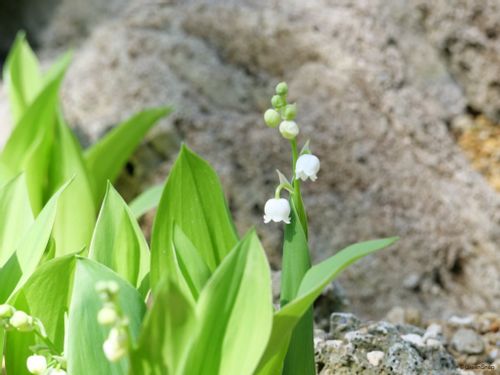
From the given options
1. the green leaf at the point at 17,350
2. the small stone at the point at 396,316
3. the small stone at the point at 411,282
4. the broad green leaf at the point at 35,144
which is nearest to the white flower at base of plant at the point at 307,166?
the green leaf at the point at 17,350

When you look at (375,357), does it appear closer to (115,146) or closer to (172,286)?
(172,286)

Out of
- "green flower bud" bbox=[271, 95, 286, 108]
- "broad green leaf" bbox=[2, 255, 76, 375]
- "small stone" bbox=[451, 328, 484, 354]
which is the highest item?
"green flower bud" bbox=[271, 95, 286, 108]

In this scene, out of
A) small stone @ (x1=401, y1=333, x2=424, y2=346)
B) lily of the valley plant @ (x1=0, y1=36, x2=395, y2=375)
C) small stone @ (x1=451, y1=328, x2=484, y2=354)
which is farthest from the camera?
small stone @ (x1=451, y1=328, x2=484, y2=354)

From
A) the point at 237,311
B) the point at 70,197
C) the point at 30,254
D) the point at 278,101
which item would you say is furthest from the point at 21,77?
the point at 237,311

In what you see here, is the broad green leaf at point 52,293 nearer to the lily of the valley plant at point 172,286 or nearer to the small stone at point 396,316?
the lily of the valley plant at point 172,286

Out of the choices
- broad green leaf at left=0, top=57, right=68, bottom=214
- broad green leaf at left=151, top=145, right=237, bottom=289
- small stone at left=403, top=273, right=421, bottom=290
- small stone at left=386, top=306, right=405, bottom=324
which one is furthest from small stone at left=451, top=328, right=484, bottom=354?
broad green leaf at left=0, top=57, right=68, bottom=214

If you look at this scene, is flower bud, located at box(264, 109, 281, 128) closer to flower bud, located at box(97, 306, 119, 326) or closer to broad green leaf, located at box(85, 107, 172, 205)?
flower bud, located at box(97, 306, 119, 326)

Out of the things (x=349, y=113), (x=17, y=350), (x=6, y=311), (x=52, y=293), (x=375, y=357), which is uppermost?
(x=6, y=311)
